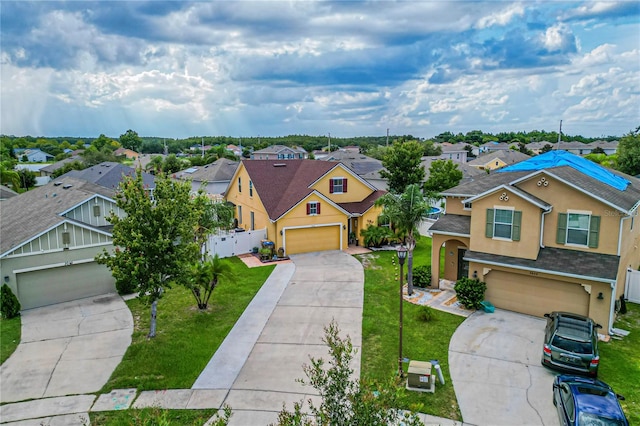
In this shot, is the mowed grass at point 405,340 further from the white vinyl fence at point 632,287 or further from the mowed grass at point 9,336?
the mowed grass at point 9,336

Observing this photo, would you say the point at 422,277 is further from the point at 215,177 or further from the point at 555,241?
the point at 215,177

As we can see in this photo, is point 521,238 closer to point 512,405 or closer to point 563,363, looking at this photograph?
point 563,363

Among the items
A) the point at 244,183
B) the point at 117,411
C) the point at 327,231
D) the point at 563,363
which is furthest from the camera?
the point at 244,183

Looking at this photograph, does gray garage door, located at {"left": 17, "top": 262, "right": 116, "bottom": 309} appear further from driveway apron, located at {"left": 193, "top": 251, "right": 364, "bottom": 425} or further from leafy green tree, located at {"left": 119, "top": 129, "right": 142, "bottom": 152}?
leafy green tree, located at {"left": 119, "top": 129, "right": 142, "bottom": 152}

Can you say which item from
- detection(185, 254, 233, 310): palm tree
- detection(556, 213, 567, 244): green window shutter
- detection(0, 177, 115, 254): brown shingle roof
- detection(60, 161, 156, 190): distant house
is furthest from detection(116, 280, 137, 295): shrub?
detection(60, 161, 156, 190): distant house

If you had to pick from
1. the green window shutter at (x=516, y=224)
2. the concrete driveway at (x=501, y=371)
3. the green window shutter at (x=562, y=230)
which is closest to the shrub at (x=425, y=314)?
the concrete driveway at (x=501, y=371)

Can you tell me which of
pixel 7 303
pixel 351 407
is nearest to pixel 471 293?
pixel 351 407

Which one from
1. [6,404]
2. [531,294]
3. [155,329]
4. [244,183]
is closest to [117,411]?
[6,404]
